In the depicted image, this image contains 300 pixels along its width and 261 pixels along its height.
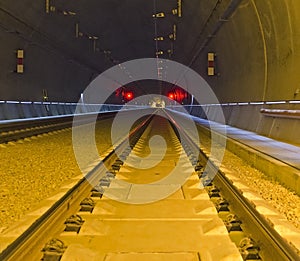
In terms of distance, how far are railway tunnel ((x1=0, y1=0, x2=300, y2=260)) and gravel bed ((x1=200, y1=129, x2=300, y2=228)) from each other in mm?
31

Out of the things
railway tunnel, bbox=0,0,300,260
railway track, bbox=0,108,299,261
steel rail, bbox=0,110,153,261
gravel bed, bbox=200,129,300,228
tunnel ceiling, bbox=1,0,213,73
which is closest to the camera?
steel rail, bbox=0,110,153,261

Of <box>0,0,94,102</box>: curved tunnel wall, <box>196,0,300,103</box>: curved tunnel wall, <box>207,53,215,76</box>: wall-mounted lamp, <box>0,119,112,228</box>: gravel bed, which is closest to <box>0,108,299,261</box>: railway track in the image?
<box>0,119,112,228</box>: gravel bed

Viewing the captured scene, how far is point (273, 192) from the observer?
7.17 meters

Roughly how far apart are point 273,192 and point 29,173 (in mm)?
4581

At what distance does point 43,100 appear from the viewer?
29.7m

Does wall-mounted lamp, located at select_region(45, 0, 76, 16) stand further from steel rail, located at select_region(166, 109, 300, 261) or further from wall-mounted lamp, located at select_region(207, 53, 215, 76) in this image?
steel rail, located at select_region(166, 109, 300, 261)

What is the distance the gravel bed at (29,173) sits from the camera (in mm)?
5977

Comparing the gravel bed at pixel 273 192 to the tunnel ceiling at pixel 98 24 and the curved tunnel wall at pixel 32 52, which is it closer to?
the tunnel ceiling at pixel 98 24

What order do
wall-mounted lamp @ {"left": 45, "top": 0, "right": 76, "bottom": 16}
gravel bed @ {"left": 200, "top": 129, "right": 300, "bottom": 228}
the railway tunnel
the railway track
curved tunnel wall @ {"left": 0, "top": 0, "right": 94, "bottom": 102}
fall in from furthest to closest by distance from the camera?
wall-mounted lamp @ {"left": 45, "top": 0, "right": 76, "bottom": 16}
curved tunnel wall @ {"left": 0, "top": 0, "right": 94, "bottom": 102}
gravel bed @ {"left": 200, "top": 129, "right": 300, "bottom": 228}
the railway tunnel
the railway track

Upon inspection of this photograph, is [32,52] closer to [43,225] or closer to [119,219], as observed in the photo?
[119,219]

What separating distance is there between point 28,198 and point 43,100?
2398cm

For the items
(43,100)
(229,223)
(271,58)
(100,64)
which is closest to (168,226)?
(229,223)

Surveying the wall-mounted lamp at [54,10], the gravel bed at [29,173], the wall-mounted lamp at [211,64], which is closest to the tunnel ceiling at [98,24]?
the wall-mounted lamp at [54,10]

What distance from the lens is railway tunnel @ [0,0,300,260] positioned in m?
4.69
